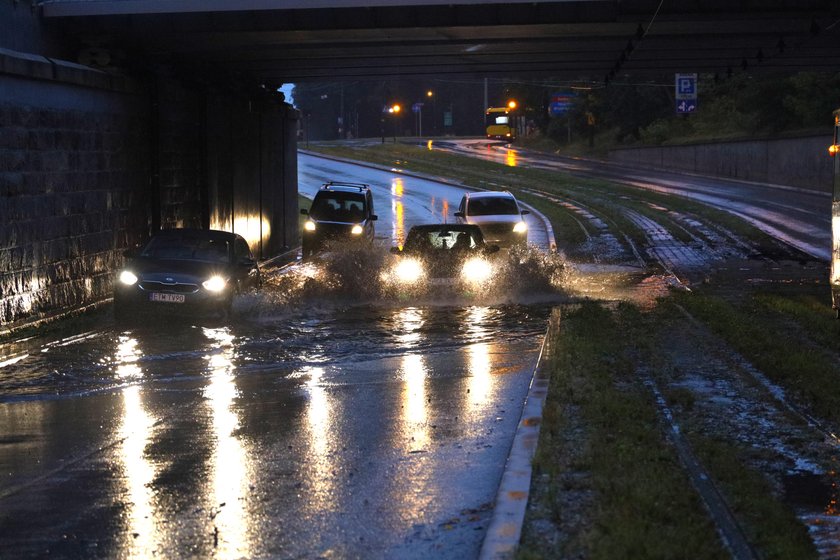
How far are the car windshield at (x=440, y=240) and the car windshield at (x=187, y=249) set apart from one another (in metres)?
3.75

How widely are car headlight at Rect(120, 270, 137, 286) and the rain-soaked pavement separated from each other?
654mm

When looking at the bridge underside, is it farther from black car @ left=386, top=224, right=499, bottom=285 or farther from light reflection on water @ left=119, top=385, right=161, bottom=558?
light reflection on water @ left=119, top=385, right=161, bottom=558

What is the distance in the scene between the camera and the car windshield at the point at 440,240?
72.7ft

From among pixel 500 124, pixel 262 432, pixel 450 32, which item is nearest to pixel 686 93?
pixel 450 32

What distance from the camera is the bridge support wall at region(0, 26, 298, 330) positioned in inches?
699

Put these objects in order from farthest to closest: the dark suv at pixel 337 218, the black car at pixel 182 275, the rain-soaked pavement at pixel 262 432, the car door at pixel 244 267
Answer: the dark suv at pixel 337 218 → the car door at pixel 244 267 → the black car at pixel 182 275 → the rain-soaked pavement at pixel 262 432

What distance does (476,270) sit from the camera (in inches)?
862

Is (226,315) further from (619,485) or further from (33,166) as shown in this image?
(619,485)

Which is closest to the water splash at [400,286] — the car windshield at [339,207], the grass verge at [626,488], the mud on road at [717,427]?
the mud on road at [717,427]

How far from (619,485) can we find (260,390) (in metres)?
5.63

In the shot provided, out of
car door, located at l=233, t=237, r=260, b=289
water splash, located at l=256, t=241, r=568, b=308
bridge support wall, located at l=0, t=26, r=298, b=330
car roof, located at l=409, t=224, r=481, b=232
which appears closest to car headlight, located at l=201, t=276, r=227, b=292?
car door, located at l=233, t=237, r=260, b=289

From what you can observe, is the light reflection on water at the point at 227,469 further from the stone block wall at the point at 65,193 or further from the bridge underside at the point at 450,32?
the bridge underside at the point at 450,32

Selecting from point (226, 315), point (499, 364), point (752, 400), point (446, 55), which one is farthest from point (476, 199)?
point (752, 400)

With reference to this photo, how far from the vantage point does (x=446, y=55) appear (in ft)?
92.6
